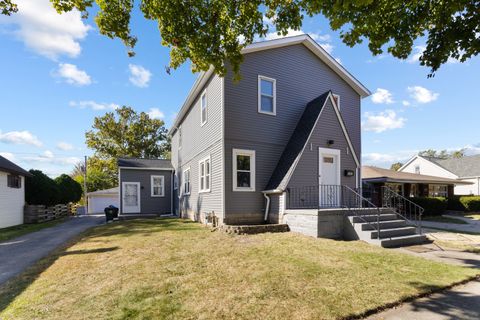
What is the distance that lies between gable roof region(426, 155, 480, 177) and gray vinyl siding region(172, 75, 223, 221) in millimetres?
34000

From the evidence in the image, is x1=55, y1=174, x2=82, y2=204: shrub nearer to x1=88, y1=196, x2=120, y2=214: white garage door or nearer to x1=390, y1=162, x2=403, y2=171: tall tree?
x1=88, y1=196, x2=120, y2=214: white garage door

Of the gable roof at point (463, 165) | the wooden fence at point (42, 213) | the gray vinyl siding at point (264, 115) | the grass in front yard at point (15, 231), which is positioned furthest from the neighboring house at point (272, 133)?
the gable roof at point (463, 165)

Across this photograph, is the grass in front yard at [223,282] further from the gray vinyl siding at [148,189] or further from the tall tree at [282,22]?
the gray vinyl siding at [148,189]

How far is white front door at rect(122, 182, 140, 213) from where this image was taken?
20891 mm

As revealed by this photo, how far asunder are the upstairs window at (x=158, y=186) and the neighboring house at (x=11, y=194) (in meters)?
8.48

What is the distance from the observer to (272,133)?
12195 mm

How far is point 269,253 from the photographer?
23.2 ft

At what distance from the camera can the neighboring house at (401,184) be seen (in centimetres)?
2048

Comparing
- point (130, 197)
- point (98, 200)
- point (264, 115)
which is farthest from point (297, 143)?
point (98, 200)

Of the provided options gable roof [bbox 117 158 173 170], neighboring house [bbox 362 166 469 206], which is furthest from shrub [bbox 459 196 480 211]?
gable roof [bbox 117 158 173 170]

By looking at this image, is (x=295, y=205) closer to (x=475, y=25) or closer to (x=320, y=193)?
(x=320, y=193)

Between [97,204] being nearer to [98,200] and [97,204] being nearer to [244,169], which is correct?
[98,200]

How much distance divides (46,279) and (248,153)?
305 inches

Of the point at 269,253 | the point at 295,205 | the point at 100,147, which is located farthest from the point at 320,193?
the point at 100,147
